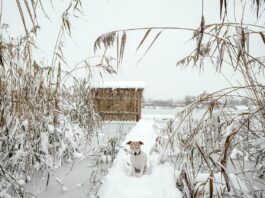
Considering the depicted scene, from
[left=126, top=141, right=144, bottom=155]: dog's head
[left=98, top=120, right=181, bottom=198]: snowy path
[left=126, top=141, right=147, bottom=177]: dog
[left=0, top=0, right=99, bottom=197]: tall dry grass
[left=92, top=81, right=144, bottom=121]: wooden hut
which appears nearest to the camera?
[left=0, top=0, right=99, bottom=197]: tall dry grass

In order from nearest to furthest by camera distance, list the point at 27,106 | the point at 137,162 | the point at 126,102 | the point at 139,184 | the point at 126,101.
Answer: the point at 27,106 → the point at 139,184 → the point at 137,162 → the point at 126,101 → the point at 126,102

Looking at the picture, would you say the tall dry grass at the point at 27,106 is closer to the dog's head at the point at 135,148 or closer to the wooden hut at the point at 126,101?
the dog's head at the point at 135,148

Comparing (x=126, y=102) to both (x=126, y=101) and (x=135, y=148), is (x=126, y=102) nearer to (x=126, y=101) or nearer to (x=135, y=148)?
(x=126, y=101)

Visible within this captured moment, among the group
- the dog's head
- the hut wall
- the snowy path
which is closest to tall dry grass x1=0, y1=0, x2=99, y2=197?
the snowy path

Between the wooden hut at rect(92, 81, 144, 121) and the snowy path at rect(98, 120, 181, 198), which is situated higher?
the wooden hut at rect(92, 81, 144, 121)

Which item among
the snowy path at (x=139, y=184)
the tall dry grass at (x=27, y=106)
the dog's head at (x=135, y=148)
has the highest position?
the tall dry grass at (x=27, y=106)

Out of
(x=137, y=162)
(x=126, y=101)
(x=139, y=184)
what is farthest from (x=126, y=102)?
(x=139, y=184)

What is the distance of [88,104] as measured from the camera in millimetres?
4008

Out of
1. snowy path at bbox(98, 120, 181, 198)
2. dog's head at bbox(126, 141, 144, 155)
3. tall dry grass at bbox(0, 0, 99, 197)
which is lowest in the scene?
snowy path at bbox(98, 120, 181, 198)

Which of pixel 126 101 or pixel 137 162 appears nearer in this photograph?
pixel 137 162

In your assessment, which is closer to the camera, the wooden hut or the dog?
the dog

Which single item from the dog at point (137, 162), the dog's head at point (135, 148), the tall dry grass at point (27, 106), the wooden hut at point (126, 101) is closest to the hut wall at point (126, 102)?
the wooden hut at point (126, 101)

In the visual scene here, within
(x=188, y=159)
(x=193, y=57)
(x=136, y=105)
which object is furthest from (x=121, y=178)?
(x=136, y=105)

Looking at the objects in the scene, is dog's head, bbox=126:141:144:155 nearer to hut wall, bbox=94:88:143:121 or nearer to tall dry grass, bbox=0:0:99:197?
tall dry grass, bbox=0:0:99:197
